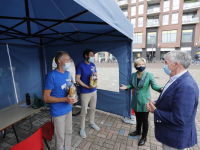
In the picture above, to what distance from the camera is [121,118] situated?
383 centimetres

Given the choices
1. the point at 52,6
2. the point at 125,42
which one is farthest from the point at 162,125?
the point at 52,6

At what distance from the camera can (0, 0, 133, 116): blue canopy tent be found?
2.87 metres

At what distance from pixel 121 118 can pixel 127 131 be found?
2.20 feet

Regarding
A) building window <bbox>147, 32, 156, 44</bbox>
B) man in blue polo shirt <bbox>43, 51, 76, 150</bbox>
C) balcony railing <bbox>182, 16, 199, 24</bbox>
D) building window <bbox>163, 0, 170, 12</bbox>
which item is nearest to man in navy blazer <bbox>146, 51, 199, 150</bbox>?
man in blue polo shirt <bbox>43, 51, 76, 150</bbox>

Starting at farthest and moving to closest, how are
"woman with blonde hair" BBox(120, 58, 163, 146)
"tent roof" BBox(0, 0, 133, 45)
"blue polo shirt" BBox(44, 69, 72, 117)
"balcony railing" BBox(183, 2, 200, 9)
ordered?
"balcony railing" BBox(183, 2, 200, 9), "woman with blonde hair" BBox(120, 58, 163, 146), "tent roof" BBox(0, 0, 133, 45), "blue polo shirt" BBox(44, 69, 72, 117)

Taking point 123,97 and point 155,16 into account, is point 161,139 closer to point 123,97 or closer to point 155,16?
point 123,97

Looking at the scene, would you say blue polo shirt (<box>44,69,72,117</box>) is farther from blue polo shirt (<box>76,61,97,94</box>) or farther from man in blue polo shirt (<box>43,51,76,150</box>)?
blue polo shirt (<box>76,61,97,94</box>)

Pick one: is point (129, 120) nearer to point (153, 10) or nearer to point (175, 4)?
point (175, 4)

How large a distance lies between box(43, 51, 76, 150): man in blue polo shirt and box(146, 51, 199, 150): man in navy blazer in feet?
4.39

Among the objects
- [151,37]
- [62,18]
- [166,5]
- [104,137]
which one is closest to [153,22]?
[151,37]

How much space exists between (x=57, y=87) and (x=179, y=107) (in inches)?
68.2

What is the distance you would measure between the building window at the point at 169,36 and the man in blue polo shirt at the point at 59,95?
30.2 metres

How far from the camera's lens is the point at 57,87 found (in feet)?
6.47

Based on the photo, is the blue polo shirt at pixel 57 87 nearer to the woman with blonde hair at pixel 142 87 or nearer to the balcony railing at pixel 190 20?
the woman with blonde hair at pixel 142 87
